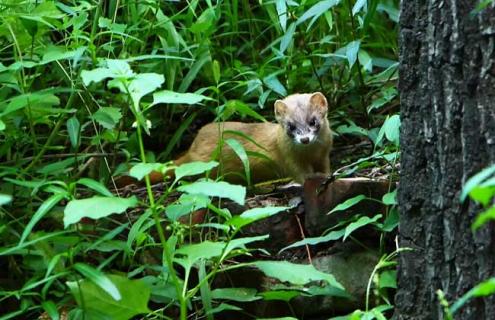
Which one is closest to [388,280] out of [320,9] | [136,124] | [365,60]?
[136,124]

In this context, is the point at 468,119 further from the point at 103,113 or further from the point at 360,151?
the point at 360,151

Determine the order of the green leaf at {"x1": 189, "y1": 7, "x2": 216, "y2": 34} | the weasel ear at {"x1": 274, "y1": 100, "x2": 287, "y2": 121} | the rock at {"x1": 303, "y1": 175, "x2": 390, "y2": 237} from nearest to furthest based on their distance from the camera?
the rock at {"x1": 303, "y1": 175, "x2": 390, "y2": 237} < the green leaf at {"x1": 189, "y1": 7, "x2": 216, "y2": 34} < the weasel ear at {"x1": 274, "y1": 100, "x2": 287, "y2": 121}

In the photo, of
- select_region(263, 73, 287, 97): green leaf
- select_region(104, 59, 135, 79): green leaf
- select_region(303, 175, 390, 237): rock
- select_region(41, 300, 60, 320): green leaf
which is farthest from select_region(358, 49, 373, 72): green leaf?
select_region(41, 300, 60, 320): green leaf

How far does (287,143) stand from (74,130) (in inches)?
61.0

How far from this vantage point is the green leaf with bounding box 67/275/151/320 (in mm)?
2945

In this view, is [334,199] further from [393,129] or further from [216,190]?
[216,190]

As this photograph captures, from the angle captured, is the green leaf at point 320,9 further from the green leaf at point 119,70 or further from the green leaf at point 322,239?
the green leaf at point 119,70

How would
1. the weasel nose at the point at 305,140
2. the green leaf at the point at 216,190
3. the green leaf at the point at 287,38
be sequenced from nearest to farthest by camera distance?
the green leaf at the point at 216,190 → the green leaf at the point at 287,38 → the weasel nose at the point at 305,140

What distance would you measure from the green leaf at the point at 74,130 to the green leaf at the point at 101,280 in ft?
3.20

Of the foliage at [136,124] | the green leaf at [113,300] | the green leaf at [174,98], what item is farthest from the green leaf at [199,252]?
the green leaf at [174,98]

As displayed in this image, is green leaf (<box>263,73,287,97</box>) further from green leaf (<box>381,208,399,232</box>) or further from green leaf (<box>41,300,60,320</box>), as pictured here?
green leaf (<box>41,300,60,320</box>)

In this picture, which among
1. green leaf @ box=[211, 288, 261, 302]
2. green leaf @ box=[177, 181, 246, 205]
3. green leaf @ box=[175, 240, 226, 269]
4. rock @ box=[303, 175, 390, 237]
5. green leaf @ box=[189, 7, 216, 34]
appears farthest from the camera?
green leaf @ box=[189, 7, 216, 34]

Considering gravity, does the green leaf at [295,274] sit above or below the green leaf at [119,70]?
below

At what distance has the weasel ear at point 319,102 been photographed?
4.86 m
